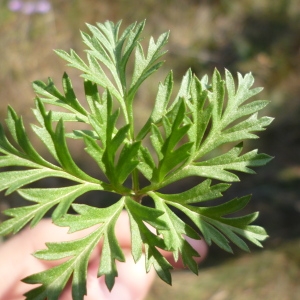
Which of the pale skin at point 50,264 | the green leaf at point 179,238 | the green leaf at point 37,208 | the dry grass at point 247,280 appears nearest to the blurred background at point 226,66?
the dry grass at point 247,280

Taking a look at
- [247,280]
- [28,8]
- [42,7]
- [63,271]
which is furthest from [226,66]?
[63,271]

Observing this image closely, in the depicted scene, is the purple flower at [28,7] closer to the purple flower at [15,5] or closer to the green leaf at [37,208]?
the purple flower at [15,5]

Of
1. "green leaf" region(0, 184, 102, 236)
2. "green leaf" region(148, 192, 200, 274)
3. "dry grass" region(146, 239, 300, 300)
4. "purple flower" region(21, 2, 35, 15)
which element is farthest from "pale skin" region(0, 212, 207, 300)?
"purple flower" region(21, 2, 35, 15)

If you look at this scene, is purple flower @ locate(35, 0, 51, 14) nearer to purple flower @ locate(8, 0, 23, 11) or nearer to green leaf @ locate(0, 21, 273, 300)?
purple flower @ locate(8, 0, 23, 11)

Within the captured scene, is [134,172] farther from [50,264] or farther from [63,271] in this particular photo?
[50,264]

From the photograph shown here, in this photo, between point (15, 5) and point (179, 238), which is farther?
point (15, 5)

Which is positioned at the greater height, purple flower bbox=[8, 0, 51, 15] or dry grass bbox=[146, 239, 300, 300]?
purple flower bbox=[8, 0, 51, 15]

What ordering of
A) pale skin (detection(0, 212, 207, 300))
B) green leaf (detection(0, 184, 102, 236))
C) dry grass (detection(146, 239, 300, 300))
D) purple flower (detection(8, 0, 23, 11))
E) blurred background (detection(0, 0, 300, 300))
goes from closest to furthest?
green leaf (detection(0, 184, 102, 236)) → pale skin (detection(0, 212, 207, 300)) → dry grass (detection(146, 239, 300, 300)) → blurred background (detection(0, 0, 300, 300)) → purple flower (detection(8, 0, 23, 11))

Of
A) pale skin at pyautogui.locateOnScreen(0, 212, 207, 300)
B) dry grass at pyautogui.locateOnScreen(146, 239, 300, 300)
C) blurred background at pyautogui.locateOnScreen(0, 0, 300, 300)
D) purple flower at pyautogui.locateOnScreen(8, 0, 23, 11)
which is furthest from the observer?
purple flower at pyautogui.locateOnScreen(8, 0, 23, 11)
